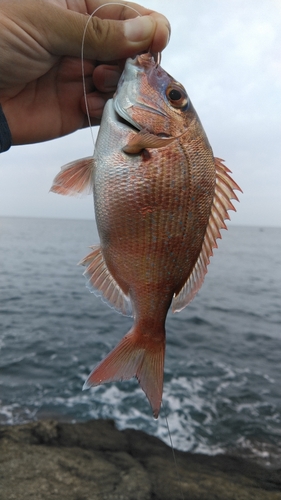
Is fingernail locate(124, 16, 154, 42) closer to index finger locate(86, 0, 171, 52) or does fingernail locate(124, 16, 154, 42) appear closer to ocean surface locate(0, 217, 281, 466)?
index finger locate(86, 0, 171, 52)

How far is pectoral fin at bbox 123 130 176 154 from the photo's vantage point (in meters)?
1.82

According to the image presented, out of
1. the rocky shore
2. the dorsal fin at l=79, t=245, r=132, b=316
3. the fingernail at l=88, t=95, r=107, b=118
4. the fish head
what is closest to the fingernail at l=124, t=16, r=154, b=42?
the fish head

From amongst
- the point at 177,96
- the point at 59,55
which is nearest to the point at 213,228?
the point at 177,96

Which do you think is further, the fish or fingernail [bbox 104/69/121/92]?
fingernail [bbox 104/69/121/92]

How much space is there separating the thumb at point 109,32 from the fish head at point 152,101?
44 cm

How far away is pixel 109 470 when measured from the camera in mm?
4793

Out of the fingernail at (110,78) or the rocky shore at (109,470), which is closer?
the fingernail at (110,78)

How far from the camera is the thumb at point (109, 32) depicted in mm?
Result: 2449

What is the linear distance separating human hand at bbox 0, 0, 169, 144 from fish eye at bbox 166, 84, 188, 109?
628 mm

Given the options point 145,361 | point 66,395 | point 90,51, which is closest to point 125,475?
point 66,395

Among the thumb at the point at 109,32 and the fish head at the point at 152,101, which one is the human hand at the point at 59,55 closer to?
the thumb at the point at 109,32

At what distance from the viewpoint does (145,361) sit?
6.48 ft

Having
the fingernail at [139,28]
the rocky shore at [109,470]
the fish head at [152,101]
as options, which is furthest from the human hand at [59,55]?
the rocky shore at [109,470]

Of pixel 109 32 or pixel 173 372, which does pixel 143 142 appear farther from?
pixel 173 372
